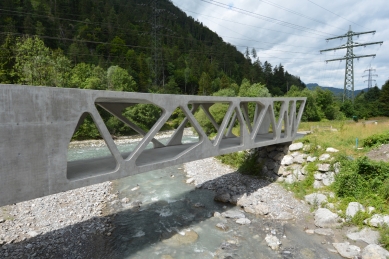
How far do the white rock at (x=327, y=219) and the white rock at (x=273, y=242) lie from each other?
291cm

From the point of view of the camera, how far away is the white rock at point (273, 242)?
33.9 ft

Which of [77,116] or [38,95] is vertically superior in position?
[38,95]

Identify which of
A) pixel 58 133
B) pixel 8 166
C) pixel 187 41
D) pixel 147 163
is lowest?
pixel 147 163

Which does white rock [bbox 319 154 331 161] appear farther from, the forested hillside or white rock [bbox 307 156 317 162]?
the forested hillside

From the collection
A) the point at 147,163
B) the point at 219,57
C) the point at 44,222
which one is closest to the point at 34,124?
the point at 147,163

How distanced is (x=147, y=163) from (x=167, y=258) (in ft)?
13.6

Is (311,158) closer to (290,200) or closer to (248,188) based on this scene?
(290,200)

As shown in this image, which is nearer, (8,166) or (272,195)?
(8,166)

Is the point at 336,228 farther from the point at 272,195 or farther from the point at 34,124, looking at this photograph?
the point at 34,124

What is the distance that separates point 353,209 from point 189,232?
28.4 ft

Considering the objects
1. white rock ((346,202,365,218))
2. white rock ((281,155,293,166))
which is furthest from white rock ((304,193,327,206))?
white rock ((281,155,293,166))

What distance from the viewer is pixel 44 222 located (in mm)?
12062

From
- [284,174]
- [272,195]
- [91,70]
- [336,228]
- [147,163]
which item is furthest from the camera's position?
[91,70]

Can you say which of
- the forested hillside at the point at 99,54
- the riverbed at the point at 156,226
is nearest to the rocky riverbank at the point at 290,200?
the riverbed at the point at 156,226
